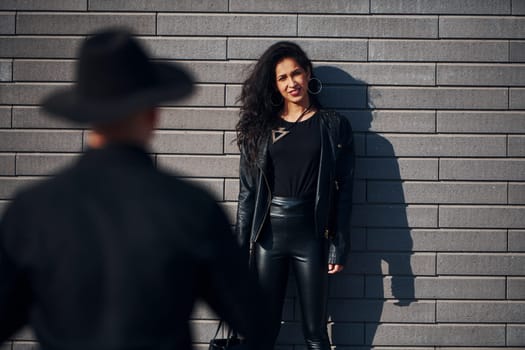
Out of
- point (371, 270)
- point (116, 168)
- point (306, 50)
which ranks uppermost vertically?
point (306, 50)

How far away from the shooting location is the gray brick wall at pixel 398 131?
4426 millimetres

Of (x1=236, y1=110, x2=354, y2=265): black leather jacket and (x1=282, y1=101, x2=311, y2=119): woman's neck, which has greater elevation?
(x1=282, y1=101, x2=311, y2=119): woman's neck

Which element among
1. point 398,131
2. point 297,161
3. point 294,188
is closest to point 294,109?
point 297,161

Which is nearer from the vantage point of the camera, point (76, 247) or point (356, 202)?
point (76, 247)

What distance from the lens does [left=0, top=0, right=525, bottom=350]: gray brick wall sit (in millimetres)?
4426

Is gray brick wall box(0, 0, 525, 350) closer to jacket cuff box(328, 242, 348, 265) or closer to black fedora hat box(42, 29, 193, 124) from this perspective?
jacket cuff box(328, 242, 348, 265)

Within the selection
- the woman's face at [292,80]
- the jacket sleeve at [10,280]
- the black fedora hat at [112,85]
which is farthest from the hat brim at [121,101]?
the woman's face at [292,80]

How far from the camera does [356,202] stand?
175 inches

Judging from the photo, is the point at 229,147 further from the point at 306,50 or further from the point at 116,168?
the point at 116,168

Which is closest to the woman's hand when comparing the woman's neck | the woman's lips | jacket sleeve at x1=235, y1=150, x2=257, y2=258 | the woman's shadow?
the woman's shadow

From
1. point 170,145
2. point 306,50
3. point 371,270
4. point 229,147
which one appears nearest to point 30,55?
point 170,145

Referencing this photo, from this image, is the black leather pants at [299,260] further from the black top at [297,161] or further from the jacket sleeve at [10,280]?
the jacket sleeve at [10,280]

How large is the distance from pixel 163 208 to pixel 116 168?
0.16 metres

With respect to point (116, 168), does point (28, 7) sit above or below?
above
